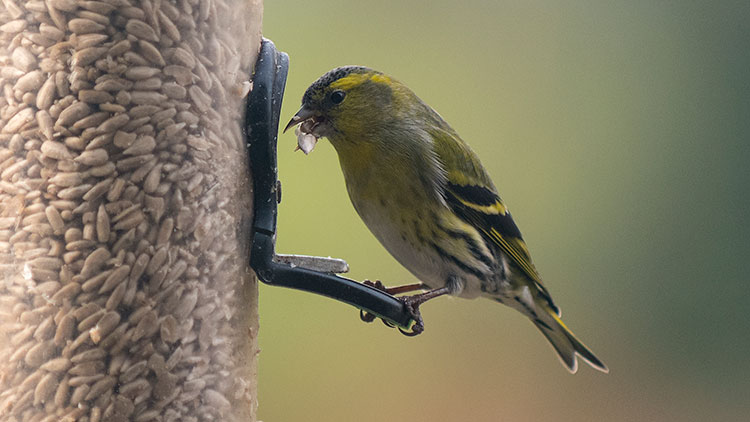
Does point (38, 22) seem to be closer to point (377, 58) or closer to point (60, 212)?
point (60, 212)

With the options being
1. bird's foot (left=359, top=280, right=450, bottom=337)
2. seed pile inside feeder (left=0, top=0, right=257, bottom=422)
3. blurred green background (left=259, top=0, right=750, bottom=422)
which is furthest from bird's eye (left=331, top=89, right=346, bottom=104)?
blurred green background (left=259, top=0, right=750, bottom=422)

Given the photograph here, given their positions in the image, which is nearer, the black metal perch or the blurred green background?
the black metal perch

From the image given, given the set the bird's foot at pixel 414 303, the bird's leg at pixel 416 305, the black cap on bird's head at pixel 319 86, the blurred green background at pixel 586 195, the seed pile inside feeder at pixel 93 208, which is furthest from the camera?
the blurred green background at pixel 586 195

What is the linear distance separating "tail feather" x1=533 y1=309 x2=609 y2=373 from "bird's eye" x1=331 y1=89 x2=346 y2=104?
1560 mm

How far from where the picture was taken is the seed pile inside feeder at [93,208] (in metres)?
2.10

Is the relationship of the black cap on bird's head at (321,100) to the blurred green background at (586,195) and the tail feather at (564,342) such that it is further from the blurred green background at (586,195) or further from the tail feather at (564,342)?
the blurred green background at (586,195)

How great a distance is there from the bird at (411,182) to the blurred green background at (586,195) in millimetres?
2647

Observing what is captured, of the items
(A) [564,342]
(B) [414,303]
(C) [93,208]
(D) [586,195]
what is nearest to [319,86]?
(B) [414,303]

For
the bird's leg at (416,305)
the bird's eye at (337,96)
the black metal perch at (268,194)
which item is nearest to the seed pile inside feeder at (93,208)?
the black metal perch at (268,194)

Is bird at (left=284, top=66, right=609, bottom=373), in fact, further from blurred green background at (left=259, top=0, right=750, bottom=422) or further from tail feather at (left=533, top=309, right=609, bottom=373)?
blurred green background at (left=259, top=0, right=750, bottom=422)

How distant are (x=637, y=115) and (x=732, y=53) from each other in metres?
0.88

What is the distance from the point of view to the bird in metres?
3.38

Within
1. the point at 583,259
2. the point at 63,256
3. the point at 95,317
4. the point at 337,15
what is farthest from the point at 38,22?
the point at 583,259

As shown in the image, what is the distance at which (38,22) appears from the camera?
82.4 inches
